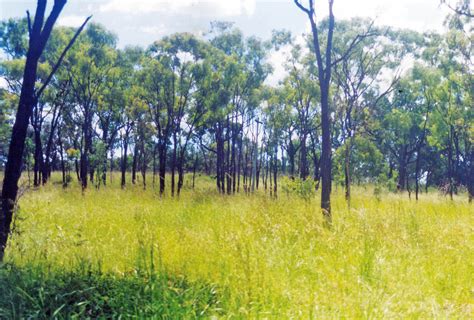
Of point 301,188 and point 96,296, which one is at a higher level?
point 301,188

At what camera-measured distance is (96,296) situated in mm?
3162

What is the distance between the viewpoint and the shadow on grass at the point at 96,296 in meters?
2.85

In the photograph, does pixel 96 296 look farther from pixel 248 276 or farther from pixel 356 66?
pixel 356 66

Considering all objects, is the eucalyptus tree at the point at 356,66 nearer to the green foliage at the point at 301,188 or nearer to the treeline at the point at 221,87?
the treeline at the point at 221,87

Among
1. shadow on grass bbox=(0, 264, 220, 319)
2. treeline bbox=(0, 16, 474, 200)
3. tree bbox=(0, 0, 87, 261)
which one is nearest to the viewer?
shadow on grass bbox=(0, 264, 220, 319)

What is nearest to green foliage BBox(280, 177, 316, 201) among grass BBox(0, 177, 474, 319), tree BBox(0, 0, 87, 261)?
grass BBox(0, 177, 474, 319)

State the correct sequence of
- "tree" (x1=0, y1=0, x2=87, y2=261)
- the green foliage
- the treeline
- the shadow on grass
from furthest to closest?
the treeline
the green foliage
"tree" (x1=0, y1=0, x2=87, y2=261)
the shadow on grass

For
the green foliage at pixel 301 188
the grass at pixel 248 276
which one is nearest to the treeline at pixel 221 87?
the green foliage at pixel 301 188

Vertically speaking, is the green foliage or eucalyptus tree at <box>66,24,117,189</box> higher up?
eucalyptus tree at <box>66,24,117,189</box>

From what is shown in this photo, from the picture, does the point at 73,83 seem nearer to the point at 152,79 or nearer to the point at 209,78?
the point at 152,79

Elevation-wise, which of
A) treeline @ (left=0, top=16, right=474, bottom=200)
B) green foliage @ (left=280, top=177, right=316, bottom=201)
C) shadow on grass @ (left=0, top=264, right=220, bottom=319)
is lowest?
shadow on grass @ (left=0, top=264, right=220, bottom=319)

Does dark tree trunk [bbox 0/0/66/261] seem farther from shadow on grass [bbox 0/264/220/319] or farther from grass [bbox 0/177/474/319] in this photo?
shadow on grass [bbox 0/264/220/319]

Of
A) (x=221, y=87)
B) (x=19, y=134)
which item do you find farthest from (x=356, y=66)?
(x=19, y=134)

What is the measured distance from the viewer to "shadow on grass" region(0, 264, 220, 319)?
9.36ft
